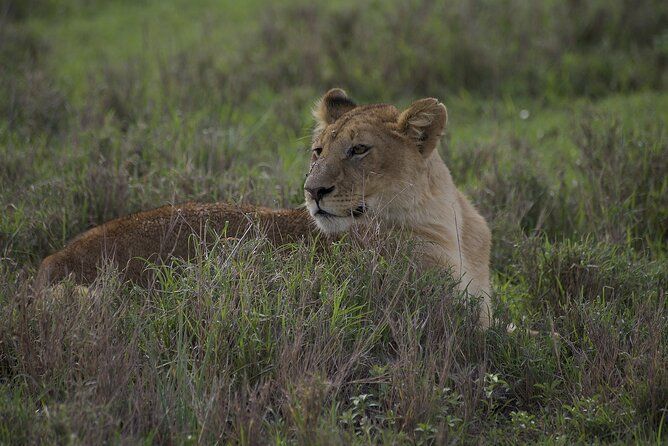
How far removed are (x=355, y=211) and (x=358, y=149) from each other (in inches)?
13.1

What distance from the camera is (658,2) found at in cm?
1071

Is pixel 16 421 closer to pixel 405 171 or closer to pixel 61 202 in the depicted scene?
pixel 405 171

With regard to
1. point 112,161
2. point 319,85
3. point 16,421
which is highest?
point 16,421

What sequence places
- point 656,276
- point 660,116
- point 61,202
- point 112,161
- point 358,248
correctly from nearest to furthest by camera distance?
1. point 358,248
2. point 656,276
3. point 61,202
4. point 112,161
5. point 660,116

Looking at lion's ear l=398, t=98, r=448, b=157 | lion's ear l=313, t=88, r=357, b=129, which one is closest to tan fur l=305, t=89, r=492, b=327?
lion's ear l=398, t=98, r=448, b=157

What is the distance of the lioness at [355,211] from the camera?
475 centimetres

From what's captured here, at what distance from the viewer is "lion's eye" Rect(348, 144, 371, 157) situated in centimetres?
489

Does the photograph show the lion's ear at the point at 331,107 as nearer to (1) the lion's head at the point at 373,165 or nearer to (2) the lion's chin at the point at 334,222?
(1) the lion's head at the point at 373,165

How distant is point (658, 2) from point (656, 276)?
6280mm

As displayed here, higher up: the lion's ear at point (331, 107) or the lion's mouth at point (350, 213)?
the lion's ear at point (331, 107)

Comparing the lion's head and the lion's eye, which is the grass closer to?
the lion's head

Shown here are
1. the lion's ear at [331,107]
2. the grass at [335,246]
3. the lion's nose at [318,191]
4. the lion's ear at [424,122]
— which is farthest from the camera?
the lion's ear at [331,107]

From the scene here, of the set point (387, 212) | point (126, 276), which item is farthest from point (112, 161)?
point (387, 212)

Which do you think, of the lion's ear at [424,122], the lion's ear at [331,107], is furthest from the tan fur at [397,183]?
the lion's ear at [331,107]
